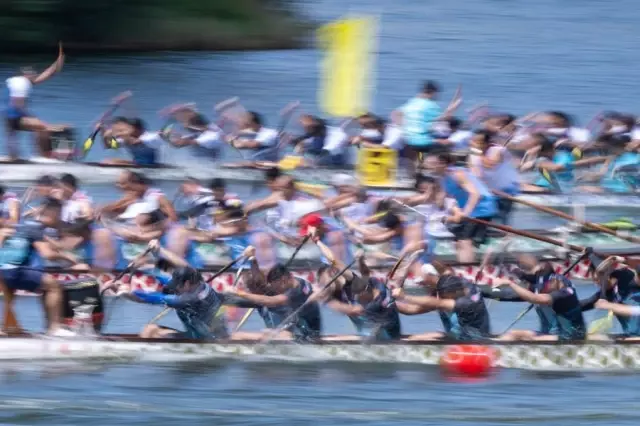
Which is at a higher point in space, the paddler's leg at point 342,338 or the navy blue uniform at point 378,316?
the navy blue uniform at point 378,316

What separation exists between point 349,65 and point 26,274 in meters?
9.54

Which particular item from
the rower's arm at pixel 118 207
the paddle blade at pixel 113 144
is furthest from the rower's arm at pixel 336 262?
the paddle blade at pixel 113 144

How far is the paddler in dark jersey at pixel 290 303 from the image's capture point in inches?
596

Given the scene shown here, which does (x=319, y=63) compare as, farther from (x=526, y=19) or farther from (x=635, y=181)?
(x=635, y=181)

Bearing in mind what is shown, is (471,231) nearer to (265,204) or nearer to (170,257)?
(265,204)

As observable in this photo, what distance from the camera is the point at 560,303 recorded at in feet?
49.8

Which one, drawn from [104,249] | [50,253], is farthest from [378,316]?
[104,249]

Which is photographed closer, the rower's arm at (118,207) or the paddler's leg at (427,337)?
the paddler's leg at (427,337)

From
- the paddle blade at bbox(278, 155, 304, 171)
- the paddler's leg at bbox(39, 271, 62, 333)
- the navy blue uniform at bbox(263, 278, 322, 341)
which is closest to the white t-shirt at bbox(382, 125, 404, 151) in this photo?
the paddle blade at bbox(278, 155, 304, 171)

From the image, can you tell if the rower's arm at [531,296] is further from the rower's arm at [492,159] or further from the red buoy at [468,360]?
the rower's arm at [492,159]

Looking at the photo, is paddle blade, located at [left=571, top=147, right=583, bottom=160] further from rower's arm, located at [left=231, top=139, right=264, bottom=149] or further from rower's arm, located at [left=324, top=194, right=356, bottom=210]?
rower's arm, located at [left=231, top=139, right=264, bottom=149]

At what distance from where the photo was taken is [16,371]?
595 inches

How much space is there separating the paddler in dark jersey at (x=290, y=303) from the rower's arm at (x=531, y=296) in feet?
5.97

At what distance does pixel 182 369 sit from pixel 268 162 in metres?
7.86
